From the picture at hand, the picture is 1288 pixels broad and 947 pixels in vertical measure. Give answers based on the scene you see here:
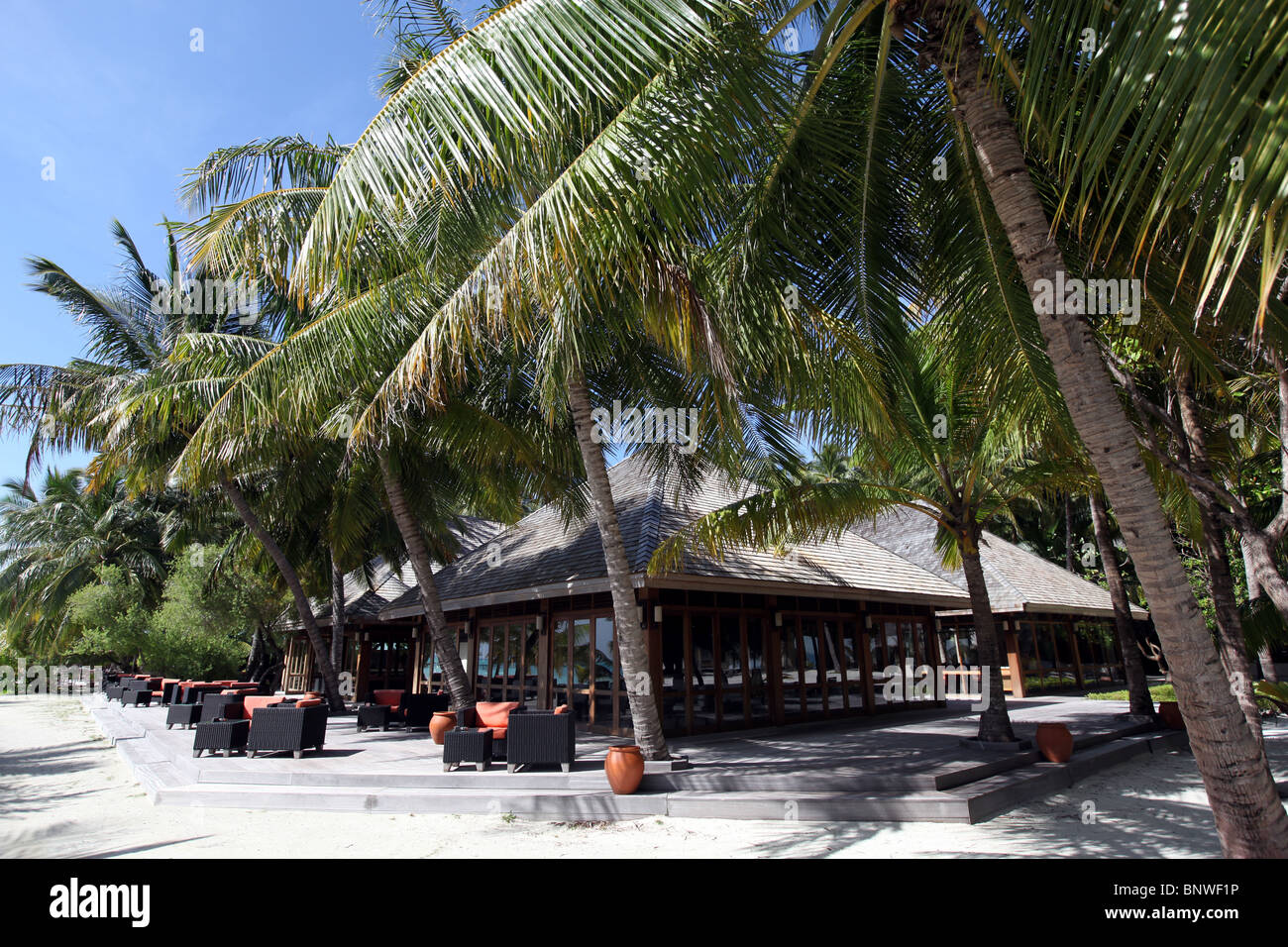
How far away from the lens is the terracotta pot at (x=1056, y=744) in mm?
9547

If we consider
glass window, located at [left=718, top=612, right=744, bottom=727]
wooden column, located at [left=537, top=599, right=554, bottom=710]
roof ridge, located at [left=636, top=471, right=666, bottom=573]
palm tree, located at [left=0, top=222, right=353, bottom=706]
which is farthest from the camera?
palm tree, located at [left=0, top=222, right=353, bottom=706]

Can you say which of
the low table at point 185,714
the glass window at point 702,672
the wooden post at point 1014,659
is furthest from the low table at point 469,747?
the wooden post at point 1014,659

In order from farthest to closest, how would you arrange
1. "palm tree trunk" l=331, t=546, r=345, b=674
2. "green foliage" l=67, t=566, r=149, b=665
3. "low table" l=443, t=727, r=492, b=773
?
"green foliage" l=67, t=566, r=149, b=665, "palm tree trunk" l=331, t=546, r=345, b=674, "low table" l=443, t=727, r=492, b=773

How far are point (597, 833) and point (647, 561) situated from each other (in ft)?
17.2

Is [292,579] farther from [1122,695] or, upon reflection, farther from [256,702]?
[1122,695]

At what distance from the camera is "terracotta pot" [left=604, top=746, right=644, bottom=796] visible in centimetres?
829

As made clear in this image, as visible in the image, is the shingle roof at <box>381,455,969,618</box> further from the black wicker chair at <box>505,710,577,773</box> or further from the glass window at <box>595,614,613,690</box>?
the black wicker chair at <box>505,710,577,773</box>

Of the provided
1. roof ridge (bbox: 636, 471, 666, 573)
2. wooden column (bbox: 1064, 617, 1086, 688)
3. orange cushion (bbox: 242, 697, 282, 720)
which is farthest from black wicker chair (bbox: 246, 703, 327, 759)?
wooden column (bbox: 1064, 617, 1086, 688)

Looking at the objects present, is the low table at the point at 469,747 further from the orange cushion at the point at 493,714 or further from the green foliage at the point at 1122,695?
the green foliage at the point at 1122,695

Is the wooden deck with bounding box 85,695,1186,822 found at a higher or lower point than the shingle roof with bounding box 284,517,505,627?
lower

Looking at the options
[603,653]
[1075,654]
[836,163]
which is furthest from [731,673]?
[1075,654]

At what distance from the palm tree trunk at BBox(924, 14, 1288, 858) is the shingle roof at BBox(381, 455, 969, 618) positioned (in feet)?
21.8
